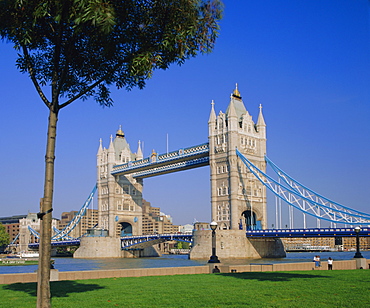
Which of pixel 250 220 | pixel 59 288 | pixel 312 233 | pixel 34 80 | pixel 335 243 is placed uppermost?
pixel 34 80

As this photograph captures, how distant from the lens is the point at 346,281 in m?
20.1

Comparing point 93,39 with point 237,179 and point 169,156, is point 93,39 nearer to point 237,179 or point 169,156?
point 237,179

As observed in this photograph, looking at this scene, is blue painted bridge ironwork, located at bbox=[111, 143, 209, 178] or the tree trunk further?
blue painted bridge ironwork, located at bbox=[111, 143, 209, 178]

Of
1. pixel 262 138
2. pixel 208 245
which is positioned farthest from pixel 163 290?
pixel 262 138

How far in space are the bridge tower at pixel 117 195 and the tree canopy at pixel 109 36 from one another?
8761 cm

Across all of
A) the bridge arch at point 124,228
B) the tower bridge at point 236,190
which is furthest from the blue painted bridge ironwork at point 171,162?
the bridge arch at point 124,228

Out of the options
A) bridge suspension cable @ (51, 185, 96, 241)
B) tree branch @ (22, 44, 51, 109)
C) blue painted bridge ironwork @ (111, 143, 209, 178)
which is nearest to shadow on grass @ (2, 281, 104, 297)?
tree branch @ (22, 44, 51, 109)

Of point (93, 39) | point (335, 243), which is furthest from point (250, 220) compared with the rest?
point (335, 243)

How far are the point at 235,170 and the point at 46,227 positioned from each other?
63.3 meters

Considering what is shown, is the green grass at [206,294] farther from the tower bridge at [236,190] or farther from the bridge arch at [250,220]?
the bridge arch at [250,220]

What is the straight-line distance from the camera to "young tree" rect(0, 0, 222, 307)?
12.4m

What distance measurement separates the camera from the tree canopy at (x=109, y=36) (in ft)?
42.9

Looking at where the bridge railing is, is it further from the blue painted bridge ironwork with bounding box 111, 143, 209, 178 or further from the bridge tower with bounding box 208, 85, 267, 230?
the bridge tower with bounding box 208, 85, 267, 230

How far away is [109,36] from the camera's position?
544 inches
